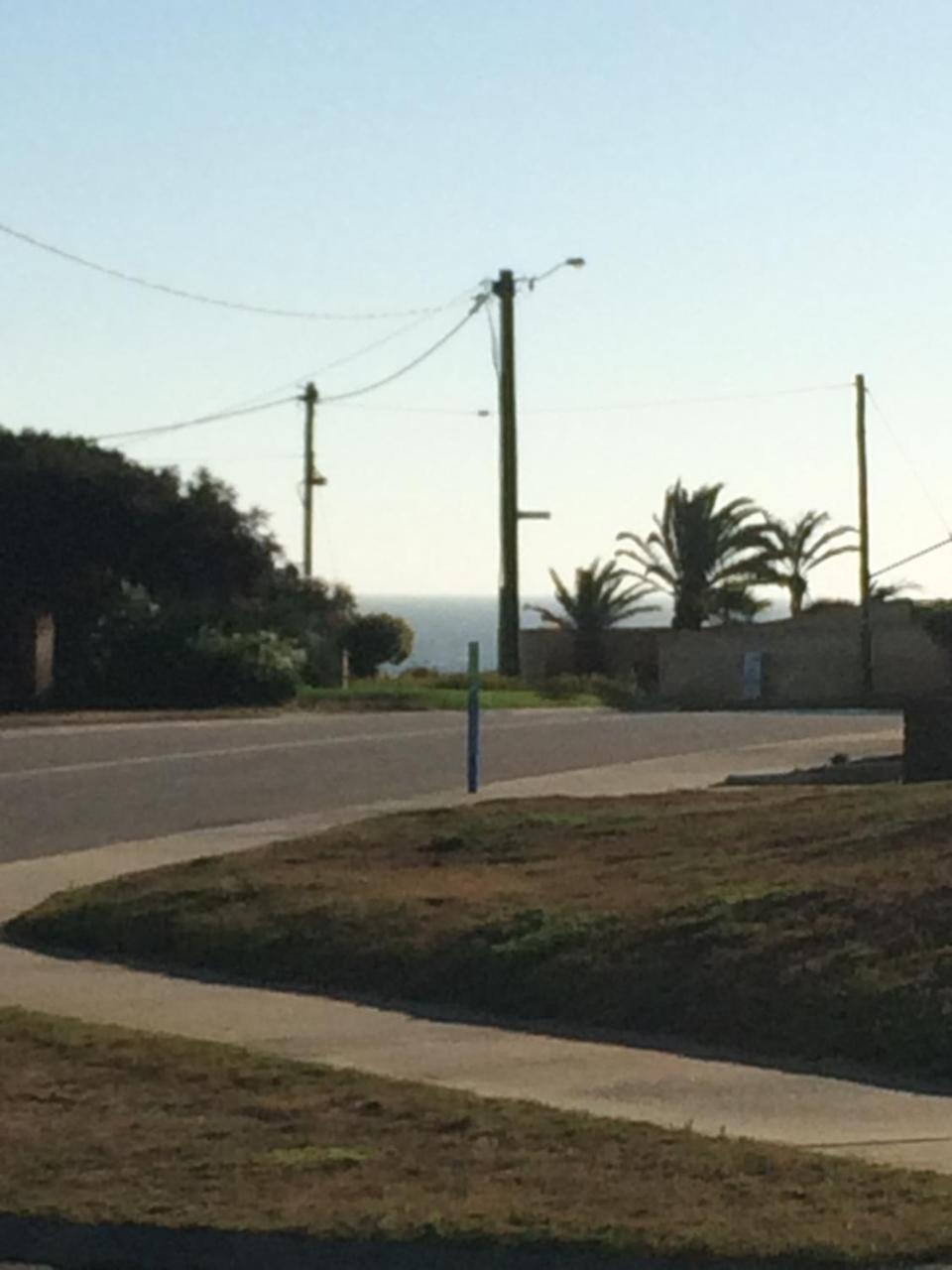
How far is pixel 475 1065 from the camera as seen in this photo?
10.4m

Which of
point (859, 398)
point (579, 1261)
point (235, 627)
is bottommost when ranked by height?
point (579, 1261)

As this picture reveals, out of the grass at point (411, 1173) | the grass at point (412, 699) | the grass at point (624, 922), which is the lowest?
the grass at point (411, 1173)

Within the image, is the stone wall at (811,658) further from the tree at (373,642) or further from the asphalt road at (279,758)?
the asphalt road at (279,758)

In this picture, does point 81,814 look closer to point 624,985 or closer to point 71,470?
point 624,985

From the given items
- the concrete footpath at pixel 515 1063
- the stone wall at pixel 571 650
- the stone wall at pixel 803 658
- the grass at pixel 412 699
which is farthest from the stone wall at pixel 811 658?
the concrete footpath at pixel 515 1063

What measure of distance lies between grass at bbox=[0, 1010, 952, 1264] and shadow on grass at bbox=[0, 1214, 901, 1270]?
37 mm

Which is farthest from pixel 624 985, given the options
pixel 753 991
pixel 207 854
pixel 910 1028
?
pixel 207 854

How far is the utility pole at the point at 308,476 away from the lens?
6625 centimetres

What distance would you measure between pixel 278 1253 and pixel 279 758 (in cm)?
2250

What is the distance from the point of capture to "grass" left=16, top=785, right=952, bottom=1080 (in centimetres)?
1086

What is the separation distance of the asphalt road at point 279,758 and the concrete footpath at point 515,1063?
23.5 ft

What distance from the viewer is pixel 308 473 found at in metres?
67.1

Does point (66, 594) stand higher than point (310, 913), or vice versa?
point (66, 594)

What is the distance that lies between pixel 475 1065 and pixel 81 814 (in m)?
13.0
